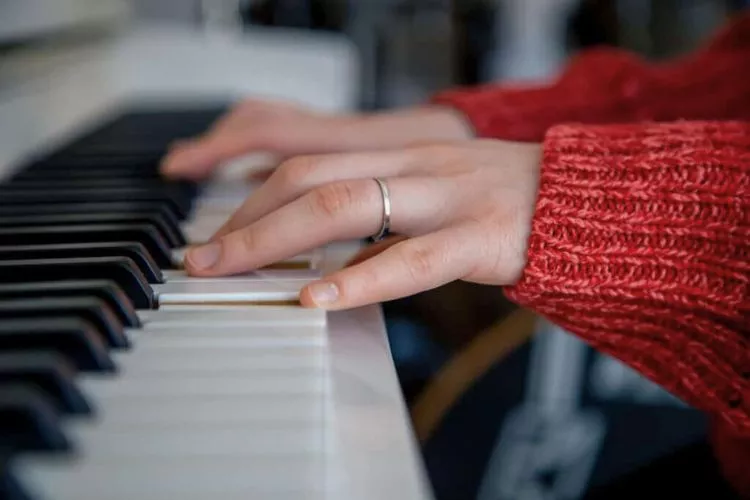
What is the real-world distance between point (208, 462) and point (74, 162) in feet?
1.87

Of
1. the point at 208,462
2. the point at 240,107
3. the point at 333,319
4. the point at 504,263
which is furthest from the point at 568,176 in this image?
the point at 240,107

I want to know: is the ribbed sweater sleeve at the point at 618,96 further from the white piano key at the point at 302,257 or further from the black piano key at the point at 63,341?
the black piano key at the point at 63,341

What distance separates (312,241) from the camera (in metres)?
0.55

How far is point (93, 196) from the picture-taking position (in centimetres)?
70

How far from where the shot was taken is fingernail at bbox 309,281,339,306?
50cm

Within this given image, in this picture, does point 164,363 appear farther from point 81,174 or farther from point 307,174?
point 81,174

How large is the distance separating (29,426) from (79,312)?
0.10 meters

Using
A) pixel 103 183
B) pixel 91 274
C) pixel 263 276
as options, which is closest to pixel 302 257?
pixel 263 276

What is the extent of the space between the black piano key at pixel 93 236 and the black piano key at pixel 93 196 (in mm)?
90

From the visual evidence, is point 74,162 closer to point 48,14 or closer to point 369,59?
point 48,14

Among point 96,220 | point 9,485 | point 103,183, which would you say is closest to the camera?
point 9,485

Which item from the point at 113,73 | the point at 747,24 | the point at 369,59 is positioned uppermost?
the point at 747,24

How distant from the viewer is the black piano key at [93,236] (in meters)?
0.58

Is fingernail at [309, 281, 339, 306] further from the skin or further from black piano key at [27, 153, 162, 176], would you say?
black piano key at [27, 153, 162, 176]
